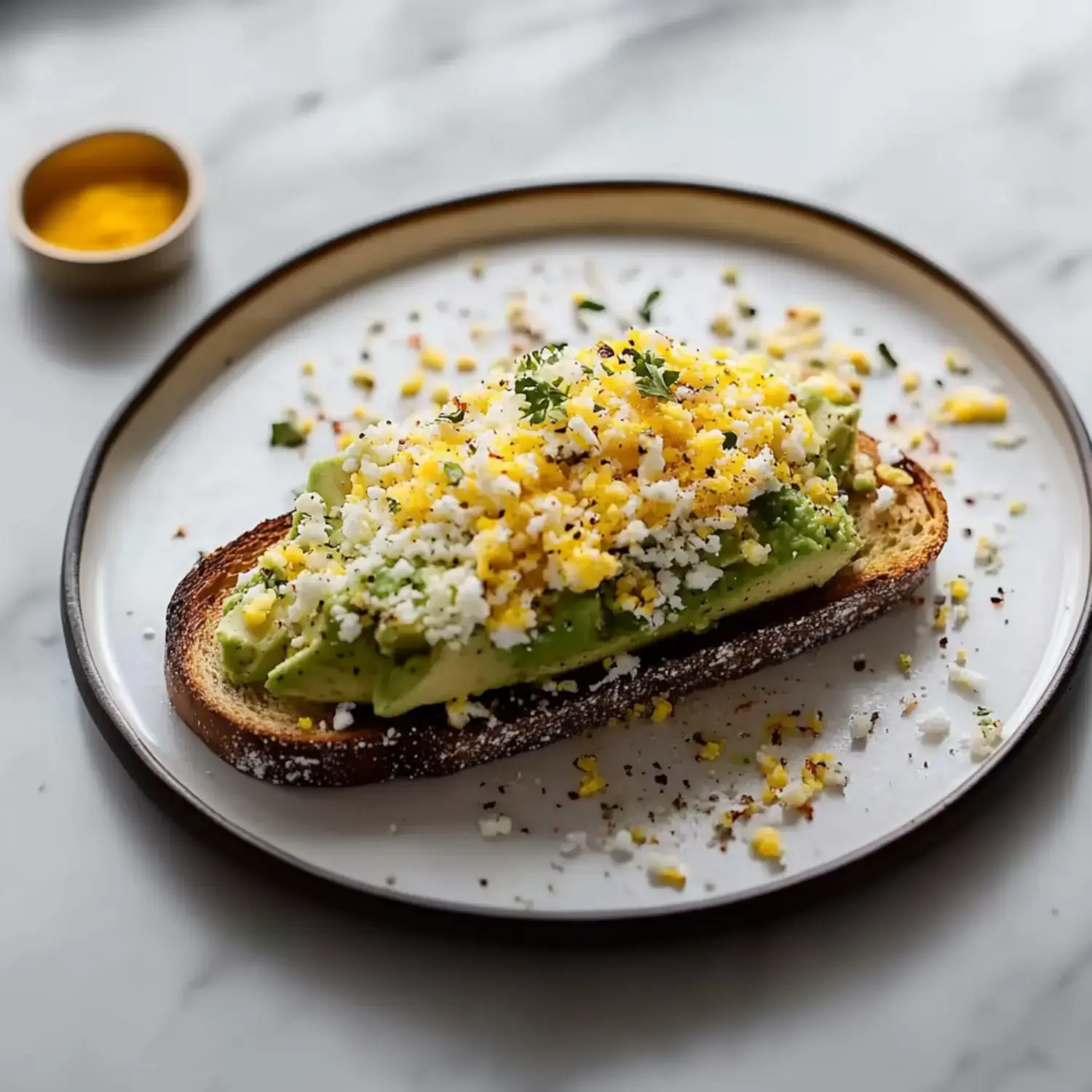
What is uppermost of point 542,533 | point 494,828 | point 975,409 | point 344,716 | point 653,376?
point 653,376

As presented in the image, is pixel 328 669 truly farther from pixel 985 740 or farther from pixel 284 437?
pixel 985 740

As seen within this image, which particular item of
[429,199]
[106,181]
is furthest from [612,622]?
[106,181]

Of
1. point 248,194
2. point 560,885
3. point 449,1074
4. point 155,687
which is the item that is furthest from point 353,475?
point 248,194

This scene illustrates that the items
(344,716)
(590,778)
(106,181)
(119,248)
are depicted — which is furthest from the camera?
(106,181)

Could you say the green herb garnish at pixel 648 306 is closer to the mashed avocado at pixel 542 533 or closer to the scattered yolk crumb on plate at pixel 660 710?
the mashed avocado at pixel 542 533

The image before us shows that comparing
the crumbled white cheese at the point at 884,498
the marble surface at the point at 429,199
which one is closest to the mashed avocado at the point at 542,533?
the crumbled white cheese at the point at 884,498

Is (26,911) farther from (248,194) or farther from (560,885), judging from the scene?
(248,194)
